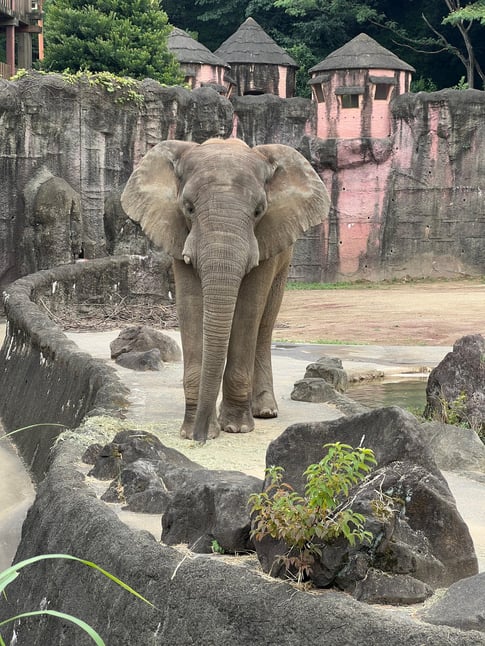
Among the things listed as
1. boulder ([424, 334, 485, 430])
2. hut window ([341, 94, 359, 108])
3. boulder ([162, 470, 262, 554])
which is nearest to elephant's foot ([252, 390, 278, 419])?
boulder ([424, 334, 485, 430])

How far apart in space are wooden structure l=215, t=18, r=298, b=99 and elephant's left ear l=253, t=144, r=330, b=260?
25528 millimetres

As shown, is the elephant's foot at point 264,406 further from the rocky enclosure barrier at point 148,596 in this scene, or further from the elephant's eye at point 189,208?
the elephant's eye at point 189,208

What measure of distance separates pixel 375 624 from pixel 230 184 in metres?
4.40

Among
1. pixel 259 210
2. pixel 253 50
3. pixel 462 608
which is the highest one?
pixel 253 50

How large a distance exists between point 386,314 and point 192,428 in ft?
41.8

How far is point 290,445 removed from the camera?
15.8 feet

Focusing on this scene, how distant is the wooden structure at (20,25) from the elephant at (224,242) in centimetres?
2189

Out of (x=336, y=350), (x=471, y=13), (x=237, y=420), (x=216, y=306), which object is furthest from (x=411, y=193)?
(x=216, y=306)

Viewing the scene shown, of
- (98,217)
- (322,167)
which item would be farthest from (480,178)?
(98,217)

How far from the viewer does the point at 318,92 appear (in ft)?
89.9

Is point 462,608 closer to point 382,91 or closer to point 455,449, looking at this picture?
point 455,449

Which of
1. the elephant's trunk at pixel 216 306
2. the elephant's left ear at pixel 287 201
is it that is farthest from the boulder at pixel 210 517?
the elephant's left ear at pixel 287 201

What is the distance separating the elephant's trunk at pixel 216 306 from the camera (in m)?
7.16

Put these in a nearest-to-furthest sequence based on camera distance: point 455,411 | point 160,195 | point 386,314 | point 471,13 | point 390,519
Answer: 1. point 390,519
2. point 160,195
3. point 455,411
4. point 386,314
5. point 471,13
